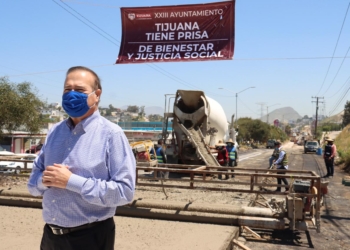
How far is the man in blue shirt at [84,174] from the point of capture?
212 cm

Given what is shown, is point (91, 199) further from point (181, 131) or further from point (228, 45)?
point (181, 131)

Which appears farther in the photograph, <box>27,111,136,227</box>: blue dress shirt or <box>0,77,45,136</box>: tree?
<box>0,77,45,136</box>: tree

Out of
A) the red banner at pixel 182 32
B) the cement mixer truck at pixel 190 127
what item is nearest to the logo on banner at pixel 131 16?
Result: the red banner at pixel 182 32

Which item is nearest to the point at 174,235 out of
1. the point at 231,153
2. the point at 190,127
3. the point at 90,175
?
the point at 90,175

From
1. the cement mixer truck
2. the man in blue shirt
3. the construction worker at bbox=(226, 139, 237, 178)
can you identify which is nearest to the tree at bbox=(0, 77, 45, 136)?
the cement mixer truck

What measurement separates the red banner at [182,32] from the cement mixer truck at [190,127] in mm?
4721

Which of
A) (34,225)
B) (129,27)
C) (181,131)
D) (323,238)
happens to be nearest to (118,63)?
(129,27)

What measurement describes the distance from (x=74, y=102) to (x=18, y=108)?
13386mm

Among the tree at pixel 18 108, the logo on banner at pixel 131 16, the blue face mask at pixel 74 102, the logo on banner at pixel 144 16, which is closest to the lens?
the blue face mask at pixel 74 102

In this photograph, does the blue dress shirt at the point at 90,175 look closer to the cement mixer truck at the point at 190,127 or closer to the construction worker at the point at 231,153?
the cement mixer truck at the point at 190,127

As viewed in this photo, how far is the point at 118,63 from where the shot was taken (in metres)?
10.8

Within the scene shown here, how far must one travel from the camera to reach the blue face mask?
2.22 meters

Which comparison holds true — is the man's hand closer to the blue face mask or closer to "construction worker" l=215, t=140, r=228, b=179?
the blue face mask

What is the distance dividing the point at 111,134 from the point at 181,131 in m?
12.8
